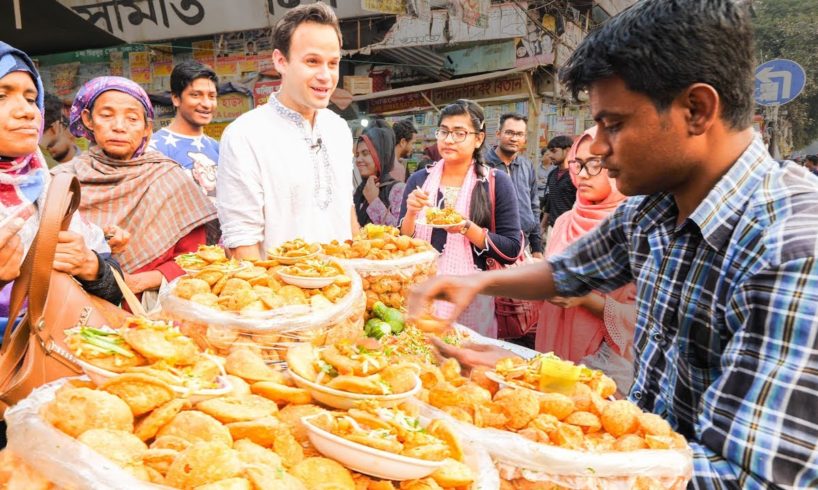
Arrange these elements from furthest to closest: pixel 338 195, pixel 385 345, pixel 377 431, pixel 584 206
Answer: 1. pixel 584 206
2. pixel 338 195
3. pixel 385 345
4. pixel 377 431

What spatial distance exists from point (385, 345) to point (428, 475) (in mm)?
1248

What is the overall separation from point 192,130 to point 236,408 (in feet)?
11.1

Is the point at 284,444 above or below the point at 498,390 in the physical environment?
above

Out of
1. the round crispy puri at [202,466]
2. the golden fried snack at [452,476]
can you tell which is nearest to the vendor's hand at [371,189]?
the golden fried snack at [452,476]

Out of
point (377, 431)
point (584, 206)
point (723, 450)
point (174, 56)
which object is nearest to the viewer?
point (377, 431)

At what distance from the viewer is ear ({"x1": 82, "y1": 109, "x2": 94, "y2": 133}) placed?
2.95 meters

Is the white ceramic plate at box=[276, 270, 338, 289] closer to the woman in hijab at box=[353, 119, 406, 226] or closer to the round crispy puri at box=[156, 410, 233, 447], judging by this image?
the round crispy puri at box=[156, 410, 233, 447]

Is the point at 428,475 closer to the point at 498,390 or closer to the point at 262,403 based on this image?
the point at 262,403

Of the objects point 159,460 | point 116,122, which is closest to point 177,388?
point 159,460

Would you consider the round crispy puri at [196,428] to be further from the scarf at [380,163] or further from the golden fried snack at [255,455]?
the scarf at [380,163]

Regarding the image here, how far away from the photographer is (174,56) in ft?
28.1

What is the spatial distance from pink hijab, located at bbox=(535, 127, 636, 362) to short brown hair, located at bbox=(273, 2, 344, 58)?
1.47 metres

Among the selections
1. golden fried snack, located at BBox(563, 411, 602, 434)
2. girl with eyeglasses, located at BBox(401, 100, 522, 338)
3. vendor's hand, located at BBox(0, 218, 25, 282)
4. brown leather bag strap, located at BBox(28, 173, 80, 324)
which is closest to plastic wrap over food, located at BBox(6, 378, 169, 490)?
brown leather bag strap, located at BBox(28, 173, 80, 324)

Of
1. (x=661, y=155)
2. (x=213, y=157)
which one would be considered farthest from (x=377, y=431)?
(x=213, y=157)
